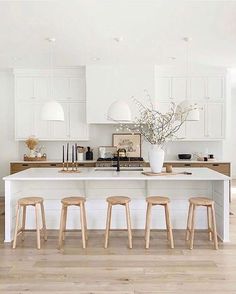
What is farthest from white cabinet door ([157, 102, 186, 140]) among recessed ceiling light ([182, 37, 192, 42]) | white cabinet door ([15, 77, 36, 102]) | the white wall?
the white wall

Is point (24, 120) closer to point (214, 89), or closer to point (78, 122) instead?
point (78, 122)

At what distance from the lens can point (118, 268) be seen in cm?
329

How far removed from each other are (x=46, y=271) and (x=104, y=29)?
3.04 metres

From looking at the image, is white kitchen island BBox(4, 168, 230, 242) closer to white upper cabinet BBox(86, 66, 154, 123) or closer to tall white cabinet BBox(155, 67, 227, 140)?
white upper cabinet BBox(86, 66, 154, 123)

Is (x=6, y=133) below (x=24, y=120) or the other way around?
below

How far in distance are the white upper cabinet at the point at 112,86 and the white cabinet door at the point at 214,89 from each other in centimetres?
123

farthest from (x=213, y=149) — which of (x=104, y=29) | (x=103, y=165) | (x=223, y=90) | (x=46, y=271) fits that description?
(x=46, y=271)

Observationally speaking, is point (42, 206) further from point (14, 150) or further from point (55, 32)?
point (14, 150)

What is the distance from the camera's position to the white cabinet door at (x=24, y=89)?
690cm

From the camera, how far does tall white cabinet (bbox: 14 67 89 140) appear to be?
272 inches

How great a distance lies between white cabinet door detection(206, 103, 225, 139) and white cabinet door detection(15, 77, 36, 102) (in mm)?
3653

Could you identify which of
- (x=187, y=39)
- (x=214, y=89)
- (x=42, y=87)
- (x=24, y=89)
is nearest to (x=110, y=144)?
(x=42, y=87)

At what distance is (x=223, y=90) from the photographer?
6.91 meters

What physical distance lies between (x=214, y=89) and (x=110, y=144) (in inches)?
96.6
